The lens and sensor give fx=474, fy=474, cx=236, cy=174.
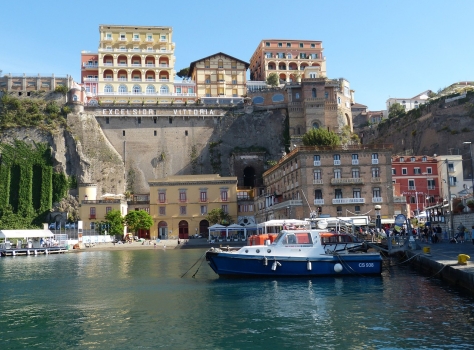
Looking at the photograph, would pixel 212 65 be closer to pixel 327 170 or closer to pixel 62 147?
pixel 62 147

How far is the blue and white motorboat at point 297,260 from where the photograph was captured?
2475 cm

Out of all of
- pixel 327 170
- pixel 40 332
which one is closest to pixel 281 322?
pixel 40 332

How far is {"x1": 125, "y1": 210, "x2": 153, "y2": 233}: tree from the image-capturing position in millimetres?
60375

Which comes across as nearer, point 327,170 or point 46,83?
point 327,170

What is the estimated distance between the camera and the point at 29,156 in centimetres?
6931

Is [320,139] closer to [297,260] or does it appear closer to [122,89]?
[297,260]

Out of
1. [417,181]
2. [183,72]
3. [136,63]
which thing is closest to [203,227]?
[417,181]

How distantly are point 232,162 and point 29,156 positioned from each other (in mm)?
29911

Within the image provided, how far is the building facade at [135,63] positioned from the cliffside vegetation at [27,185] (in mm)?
16466

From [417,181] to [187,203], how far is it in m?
30.1

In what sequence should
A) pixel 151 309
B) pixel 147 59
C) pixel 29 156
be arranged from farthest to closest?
pixel 147 59 → pixel 29 156 → pixel 151 309

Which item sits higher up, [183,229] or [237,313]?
[183,229]

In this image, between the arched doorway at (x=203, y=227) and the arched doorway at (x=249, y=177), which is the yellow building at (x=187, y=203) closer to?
the arched doorway at (x=203, y=227)

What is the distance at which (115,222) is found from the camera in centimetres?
6019
